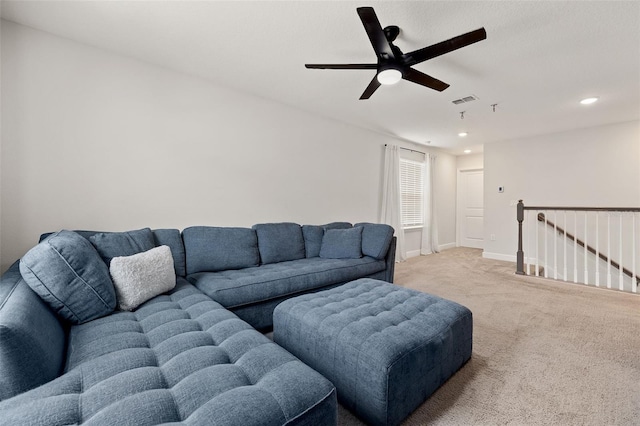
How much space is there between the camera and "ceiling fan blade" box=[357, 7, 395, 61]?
149cm

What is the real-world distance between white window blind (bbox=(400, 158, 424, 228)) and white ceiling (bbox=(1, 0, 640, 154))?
6.59 feet

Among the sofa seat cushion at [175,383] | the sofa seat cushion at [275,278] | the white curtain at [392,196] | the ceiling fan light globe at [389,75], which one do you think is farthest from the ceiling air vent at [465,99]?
the sofa seat cushion at [175,383]

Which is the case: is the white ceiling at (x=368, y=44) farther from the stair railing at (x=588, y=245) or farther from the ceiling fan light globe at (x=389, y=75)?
the stair railing at (x=588, y=245)

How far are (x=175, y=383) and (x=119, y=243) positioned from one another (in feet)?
4.81

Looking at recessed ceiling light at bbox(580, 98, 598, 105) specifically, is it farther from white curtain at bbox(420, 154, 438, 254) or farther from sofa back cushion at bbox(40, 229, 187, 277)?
sofa back cushion at bbox(40, 229, 187, 277)

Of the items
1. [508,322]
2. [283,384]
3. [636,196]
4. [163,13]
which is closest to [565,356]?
[508,322]

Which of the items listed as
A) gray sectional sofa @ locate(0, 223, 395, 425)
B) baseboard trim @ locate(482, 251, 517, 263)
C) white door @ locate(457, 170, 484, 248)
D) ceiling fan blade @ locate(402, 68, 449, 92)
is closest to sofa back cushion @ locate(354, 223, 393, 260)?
gray sectional sofa @ locate(0, 223, 395, 425)

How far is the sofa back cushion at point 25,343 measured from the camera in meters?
0.83

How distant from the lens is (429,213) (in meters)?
5.89

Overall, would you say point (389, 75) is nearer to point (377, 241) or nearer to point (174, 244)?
point (377, 241)

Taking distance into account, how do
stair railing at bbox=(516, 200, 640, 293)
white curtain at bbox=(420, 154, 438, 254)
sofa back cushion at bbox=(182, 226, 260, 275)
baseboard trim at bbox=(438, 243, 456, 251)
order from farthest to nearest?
baseboard trim at bbox=(438, 243, 456, 251) → white curtain at bbox=(420, 154, 438, 254) → stair railing at bbox=(516, 200, 640, 293) → sofa back cushion at bbox=(182, 226, 260, 275)

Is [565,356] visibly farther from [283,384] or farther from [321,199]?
[321,199]

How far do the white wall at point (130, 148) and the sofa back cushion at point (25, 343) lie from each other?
1.36 m

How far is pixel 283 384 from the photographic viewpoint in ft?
2.91
